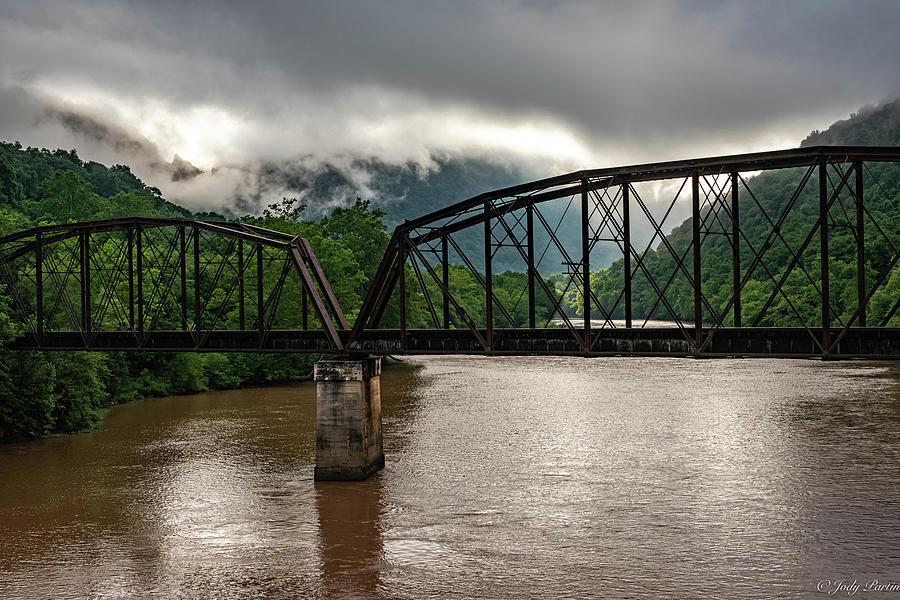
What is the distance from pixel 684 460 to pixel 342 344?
48.7 feet

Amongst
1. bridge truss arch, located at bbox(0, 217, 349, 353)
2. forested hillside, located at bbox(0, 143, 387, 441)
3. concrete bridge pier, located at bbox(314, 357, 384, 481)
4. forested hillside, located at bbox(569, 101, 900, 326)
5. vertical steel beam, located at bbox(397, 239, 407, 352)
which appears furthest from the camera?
forested hillside, located at bbox(569, 101, 900, 326)

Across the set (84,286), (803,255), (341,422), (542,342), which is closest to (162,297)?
(84,286)

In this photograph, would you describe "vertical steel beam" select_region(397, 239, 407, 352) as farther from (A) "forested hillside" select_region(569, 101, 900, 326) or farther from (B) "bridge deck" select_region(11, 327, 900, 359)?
(A) "forested hillside" select_region(569, 101, 900, 326)

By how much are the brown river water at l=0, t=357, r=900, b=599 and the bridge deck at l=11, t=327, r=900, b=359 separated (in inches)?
196

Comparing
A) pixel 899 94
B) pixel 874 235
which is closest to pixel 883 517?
pixel 874 235

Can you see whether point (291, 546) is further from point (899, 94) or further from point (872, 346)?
point (899, 94)

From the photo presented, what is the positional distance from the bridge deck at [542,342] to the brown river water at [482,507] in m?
4.97

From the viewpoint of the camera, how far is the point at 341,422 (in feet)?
98.4

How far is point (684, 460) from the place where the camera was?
3212 centimetres

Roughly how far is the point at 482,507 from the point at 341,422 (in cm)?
692

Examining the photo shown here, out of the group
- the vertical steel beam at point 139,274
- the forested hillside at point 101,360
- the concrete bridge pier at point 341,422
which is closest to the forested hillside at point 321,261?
the forested hillside at point 101,360

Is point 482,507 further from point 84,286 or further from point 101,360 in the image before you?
point 101,360

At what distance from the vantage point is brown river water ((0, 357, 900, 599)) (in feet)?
66.5

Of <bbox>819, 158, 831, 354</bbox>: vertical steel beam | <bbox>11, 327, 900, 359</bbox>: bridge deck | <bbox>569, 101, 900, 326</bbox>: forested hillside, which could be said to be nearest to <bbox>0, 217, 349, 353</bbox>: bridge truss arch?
<bbox>11, 327, 900, 359</bbox>: bridge deck
